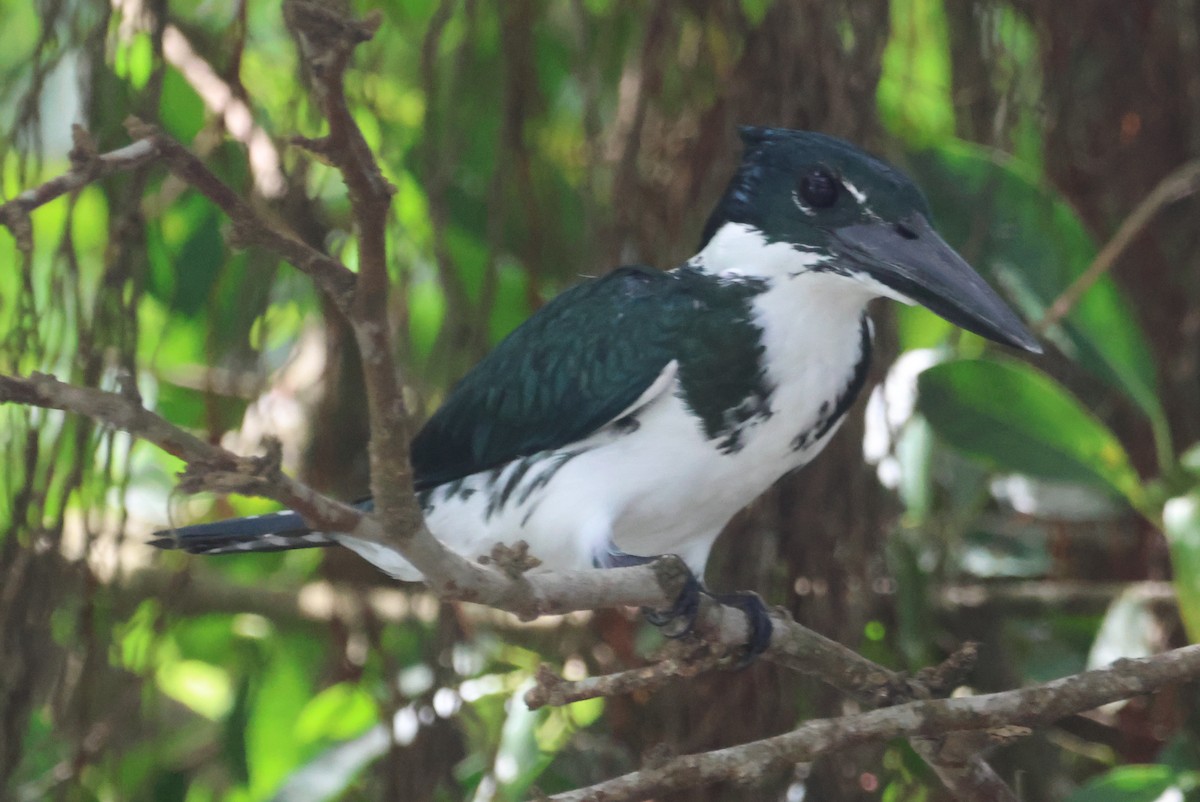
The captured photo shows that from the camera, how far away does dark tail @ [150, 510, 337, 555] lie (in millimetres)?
1506

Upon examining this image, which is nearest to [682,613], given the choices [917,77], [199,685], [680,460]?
[680,460]

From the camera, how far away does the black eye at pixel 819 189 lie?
141 cm

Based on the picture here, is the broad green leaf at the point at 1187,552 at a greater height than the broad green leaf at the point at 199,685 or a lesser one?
lesser

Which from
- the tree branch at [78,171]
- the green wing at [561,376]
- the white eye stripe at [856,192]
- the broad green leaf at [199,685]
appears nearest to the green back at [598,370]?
the green wing at [561,376]

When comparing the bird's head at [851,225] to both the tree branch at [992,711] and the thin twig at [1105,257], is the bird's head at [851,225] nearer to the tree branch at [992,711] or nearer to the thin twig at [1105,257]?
the tree branch at [992,711]

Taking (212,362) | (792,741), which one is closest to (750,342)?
(792,741)

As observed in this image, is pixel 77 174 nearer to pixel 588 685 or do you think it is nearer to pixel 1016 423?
pixel 588 685

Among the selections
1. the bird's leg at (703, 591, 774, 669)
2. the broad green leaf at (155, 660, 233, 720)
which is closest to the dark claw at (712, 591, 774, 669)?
the bird's leg at (703, 591, 774, 669)

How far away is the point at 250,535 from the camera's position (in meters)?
1.53

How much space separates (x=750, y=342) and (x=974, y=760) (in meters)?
0.42

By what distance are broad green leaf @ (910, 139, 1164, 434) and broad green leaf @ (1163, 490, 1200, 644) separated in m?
0.18

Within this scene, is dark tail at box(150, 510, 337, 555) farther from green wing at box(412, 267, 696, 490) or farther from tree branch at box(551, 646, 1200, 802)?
tree branch at box(551, 646, 1200, 802)

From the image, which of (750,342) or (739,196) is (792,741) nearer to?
(750,342)

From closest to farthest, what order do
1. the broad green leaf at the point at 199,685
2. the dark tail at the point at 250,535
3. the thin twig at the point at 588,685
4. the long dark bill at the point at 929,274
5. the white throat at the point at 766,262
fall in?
the thin twig at the point at 588,685, the long dark bill at the point at 929,274, the white throat at the point at 766,262, the dark tail at the point at 250,535, the broad green leaf at the point at 199,685
